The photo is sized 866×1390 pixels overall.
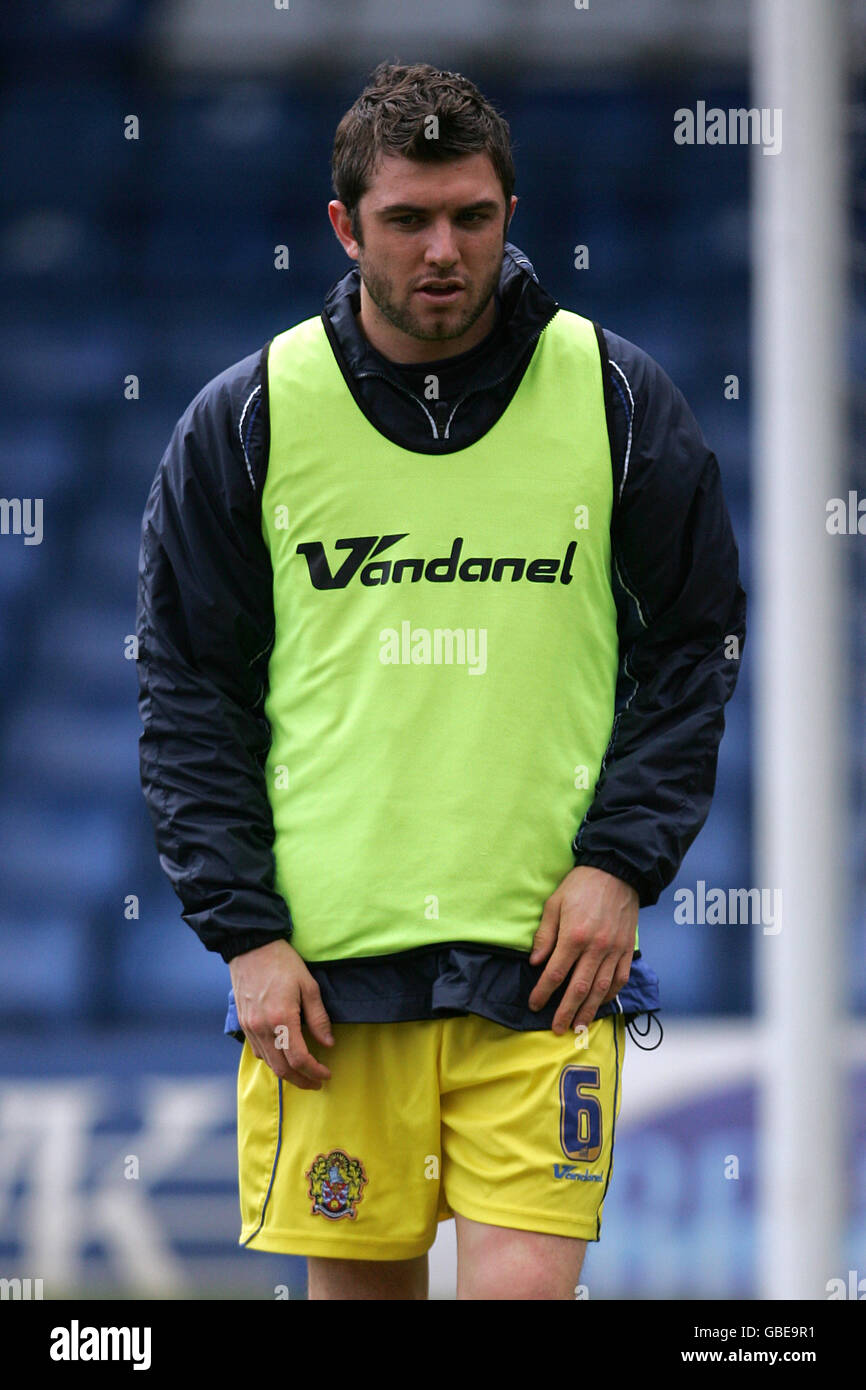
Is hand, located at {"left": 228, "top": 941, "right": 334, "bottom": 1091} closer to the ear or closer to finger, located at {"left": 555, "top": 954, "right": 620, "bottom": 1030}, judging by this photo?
finger, located at {"left": 555, "top": 954, "right": 620, "bottom": 1030}

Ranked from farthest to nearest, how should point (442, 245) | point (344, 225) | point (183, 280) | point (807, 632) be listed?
point (183, 280)
point (807, 632)
point (344, 225)
point (442, 245)

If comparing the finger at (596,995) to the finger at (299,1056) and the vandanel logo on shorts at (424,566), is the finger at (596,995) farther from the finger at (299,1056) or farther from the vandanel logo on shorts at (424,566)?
the vandanel logo on shorts at (424,566)

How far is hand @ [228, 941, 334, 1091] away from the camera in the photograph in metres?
1.73

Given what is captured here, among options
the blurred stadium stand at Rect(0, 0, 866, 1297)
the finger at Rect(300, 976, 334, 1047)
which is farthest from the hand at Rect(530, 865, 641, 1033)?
the blurred stadium stand at Rect(0, 0, 866, 1297)

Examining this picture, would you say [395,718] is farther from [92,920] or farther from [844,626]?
[92,920]

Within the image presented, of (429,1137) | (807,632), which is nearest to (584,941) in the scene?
(429,1137)

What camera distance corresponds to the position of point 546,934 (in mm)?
1753

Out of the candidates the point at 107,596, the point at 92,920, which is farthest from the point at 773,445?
the point at 107,596

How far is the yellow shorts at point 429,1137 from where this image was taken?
68.8 inches

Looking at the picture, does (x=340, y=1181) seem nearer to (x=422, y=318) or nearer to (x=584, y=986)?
(x=584, y=986)

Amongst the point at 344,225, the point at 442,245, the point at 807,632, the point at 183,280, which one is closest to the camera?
the point at 442,245

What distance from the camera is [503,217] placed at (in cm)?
177

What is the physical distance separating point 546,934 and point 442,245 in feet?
2.11

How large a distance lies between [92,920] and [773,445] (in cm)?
315
